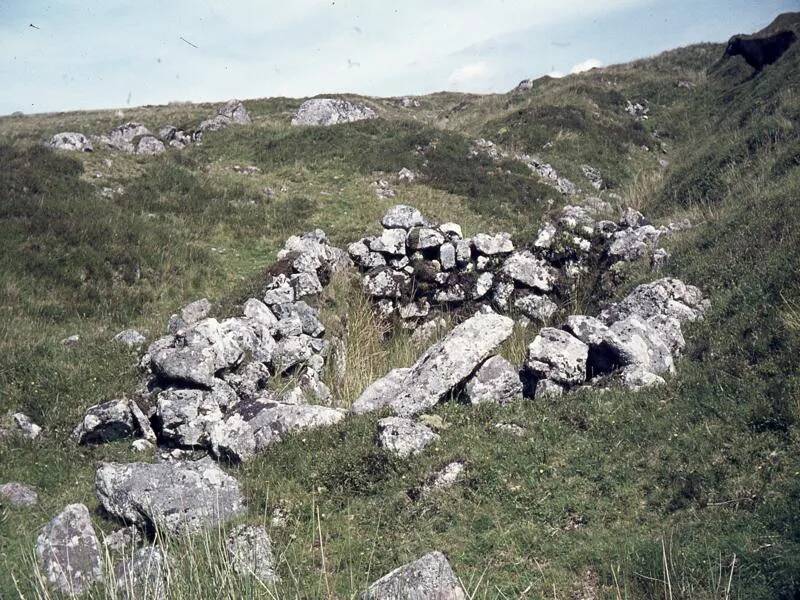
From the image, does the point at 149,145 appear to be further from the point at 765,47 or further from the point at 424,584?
the point at 765,47

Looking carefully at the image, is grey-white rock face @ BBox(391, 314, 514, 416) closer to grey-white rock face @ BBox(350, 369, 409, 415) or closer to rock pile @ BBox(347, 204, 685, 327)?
grey-white rock face @ BBox(350, 369, 409, 415)

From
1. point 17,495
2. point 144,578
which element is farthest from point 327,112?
point 144,578

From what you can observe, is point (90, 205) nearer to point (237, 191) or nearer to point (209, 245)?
point (209, 245)

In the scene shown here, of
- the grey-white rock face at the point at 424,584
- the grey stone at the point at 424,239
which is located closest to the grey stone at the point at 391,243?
the grey stone at the point at 424,239

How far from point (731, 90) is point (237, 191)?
2761 centimetres

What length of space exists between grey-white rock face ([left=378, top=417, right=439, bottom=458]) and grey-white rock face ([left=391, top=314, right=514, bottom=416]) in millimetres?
696

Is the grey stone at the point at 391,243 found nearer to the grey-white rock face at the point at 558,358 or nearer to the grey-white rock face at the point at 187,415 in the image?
the grey-white rock face at the point at 558,358

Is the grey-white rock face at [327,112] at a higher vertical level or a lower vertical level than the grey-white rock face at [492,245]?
higher

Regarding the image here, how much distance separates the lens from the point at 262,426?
8883 mm

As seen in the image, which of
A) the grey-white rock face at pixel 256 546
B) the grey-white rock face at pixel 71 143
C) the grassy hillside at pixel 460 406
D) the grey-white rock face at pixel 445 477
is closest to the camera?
the grey-white rock face at pixel 256 546

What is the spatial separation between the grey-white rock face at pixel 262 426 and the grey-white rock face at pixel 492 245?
643cm

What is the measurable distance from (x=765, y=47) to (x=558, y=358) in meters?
31.8

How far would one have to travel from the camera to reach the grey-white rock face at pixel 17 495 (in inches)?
310

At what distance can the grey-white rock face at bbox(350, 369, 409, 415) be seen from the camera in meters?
9.46
